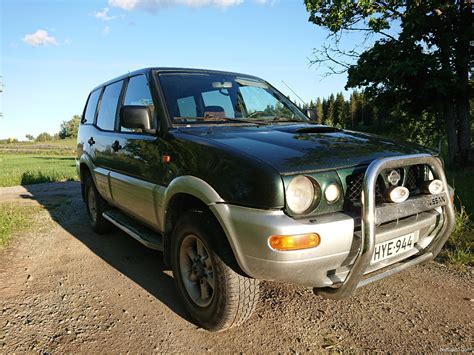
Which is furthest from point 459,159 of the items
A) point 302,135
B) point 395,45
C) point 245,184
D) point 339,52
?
point 245,184

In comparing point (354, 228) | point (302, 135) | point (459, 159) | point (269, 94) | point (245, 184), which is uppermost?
point (269, 94)

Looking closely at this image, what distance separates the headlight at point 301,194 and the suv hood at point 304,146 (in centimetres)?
7

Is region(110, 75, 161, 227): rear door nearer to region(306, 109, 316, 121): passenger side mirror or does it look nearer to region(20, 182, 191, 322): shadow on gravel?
region(20, 182, 191, 322): shadow on gravel

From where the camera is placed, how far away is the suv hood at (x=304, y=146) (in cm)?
207

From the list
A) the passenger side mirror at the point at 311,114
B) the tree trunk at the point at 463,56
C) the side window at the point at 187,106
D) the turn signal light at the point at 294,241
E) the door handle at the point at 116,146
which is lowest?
the turn signal light at the point at 294,241

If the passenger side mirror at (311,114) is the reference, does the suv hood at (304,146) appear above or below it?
below

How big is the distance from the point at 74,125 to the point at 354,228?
4234 inches

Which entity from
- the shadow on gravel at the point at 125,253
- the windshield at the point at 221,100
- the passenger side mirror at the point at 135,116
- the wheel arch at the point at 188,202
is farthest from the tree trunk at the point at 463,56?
the wheel arch at the point at 188,202

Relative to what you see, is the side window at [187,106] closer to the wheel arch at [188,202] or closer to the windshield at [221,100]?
the windshield at [221,100]

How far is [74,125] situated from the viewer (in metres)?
97.8

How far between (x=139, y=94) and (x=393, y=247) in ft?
8.70

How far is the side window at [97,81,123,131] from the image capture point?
407 cm

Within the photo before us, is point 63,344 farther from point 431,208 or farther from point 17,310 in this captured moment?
point 431,208

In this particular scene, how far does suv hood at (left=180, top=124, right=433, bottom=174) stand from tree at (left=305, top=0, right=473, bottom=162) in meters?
9.40
